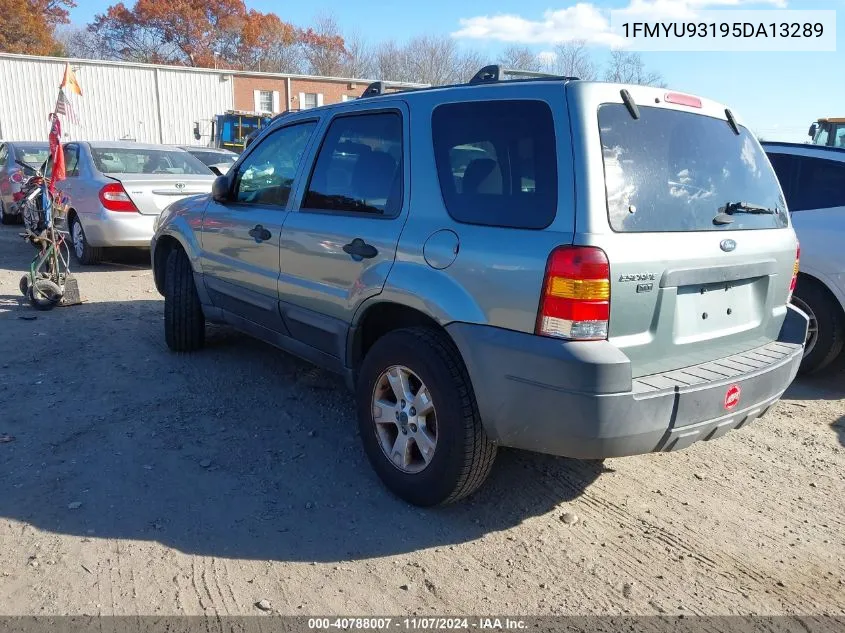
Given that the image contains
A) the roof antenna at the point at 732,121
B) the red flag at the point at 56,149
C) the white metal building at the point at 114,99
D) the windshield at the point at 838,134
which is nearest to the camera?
the roof antenna at the point at 732,121

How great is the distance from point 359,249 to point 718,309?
1.70m

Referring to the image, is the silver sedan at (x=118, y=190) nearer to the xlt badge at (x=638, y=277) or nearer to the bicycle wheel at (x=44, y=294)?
the bicycle wheel at (x=44, y=294)

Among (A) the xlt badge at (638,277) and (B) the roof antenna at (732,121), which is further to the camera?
(B) the roof antenna at (732,121)

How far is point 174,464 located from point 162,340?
8.07 feet

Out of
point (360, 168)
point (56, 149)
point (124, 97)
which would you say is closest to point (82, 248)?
point (56, 149)

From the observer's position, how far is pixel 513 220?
2.76 meters

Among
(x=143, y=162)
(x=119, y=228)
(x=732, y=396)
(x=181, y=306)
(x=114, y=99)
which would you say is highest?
(x=114, y=99)

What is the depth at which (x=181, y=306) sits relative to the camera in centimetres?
527

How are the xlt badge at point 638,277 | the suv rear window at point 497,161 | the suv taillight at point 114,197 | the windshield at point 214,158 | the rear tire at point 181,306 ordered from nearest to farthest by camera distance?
the xlt badge at point 638,277 < the suv rear window at point 497,161 < the rear tire at point 181,306 < the suv taillight at point 114,197 < the windshield at point 214,158

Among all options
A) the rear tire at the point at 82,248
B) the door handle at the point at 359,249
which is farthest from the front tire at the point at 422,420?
the rear tire at the point at 82,248

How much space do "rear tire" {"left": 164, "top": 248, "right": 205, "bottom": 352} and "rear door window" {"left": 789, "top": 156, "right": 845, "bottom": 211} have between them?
4608mm

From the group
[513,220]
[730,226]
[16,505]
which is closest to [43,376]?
[16,505]

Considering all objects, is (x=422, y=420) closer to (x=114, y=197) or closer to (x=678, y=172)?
(x=678, y=172)

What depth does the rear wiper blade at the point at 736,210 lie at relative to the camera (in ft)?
9.90
